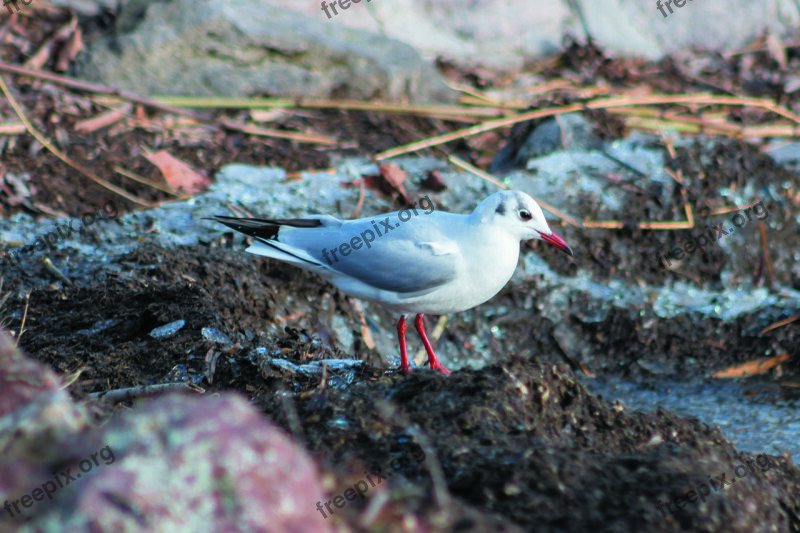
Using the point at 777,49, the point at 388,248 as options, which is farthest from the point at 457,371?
the point at 777,49

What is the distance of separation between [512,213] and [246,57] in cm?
361

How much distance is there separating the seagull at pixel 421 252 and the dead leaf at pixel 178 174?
4.96 ft

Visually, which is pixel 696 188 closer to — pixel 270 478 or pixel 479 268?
pixel 479 268

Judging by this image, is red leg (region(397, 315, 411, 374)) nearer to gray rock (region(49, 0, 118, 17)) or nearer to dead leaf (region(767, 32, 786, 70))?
gray rock (region(49, 0, 118, 17))

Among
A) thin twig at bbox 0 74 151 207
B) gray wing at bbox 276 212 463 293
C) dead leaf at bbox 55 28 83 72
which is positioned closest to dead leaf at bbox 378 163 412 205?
gray wing at bbox 276 212 463 293

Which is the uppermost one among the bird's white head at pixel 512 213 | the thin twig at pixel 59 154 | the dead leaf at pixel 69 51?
the bird's white head at pixel 512 213

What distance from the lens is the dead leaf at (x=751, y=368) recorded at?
413cm

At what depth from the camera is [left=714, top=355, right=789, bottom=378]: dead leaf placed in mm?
4133

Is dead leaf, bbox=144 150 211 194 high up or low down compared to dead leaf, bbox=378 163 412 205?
down

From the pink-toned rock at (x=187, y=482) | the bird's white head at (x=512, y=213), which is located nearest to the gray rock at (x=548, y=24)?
the bird's white head at (x=512, y=213)

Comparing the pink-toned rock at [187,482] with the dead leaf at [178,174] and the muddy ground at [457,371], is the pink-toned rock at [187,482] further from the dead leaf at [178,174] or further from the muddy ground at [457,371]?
the dead leaf at [178,174]

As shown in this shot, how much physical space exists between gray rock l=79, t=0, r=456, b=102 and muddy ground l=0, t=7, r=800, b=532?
36cm

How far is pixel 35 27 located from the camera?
19.6 feet

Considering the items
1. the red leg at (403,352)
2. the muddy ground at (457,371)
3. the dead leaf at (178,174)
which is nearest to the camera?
the muddy ground at (457,371)
